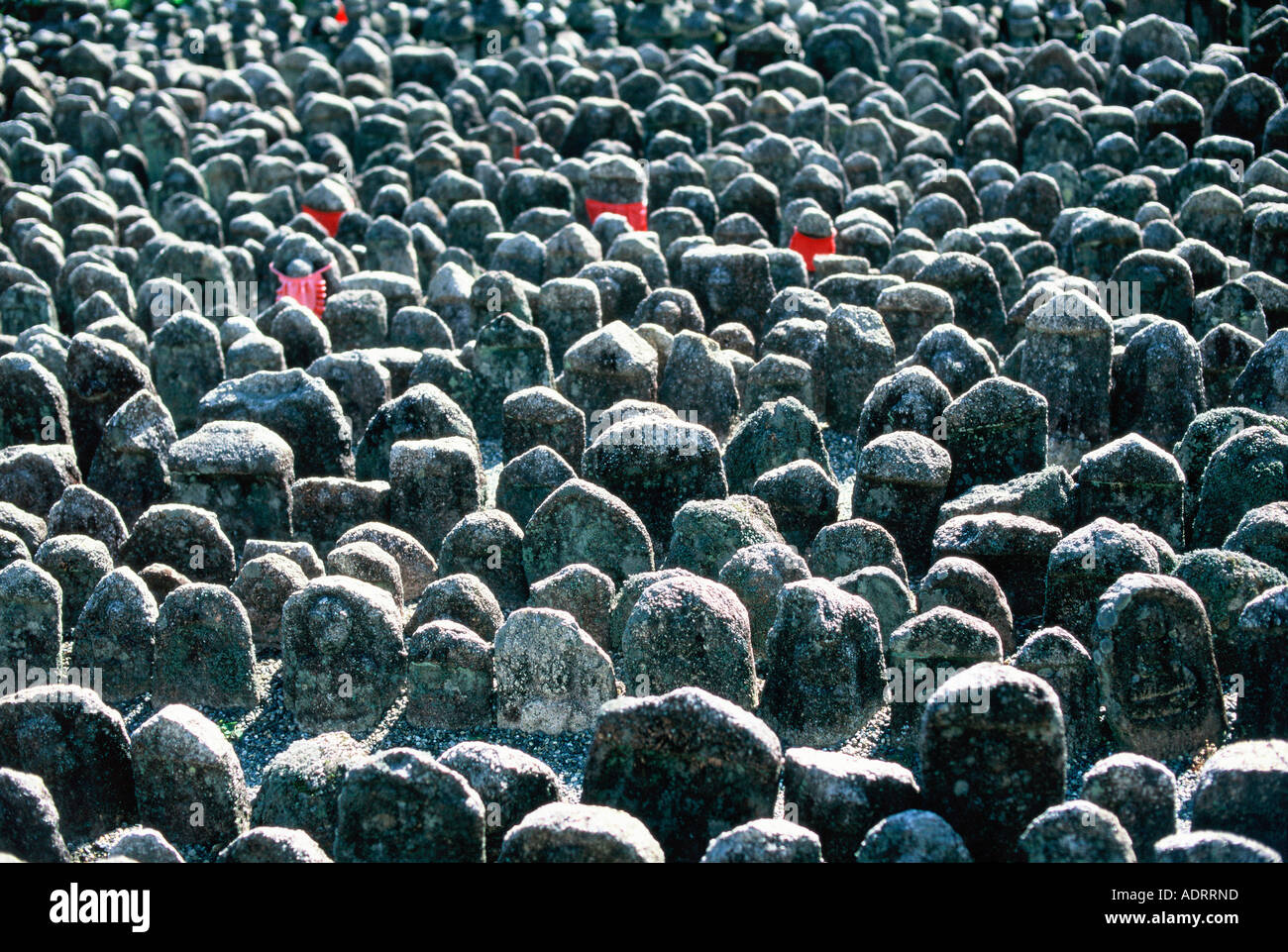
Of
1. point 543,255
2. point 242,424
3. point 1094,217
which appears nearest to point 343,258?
point 543,255

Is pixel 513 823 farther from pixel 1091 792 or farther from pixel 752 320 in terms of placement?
pixel 752 320

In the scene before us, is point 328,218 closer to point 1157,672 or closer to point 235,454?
point 235,454

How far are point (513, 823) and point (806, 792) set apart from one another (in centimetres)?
105

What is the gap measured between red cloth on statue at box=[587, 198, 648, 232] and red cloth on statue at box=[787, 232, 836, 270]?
1.32m

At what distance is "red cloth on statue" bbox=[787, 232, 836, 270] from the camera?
12.3 metres

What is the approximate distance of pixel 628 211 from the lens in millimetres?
13125

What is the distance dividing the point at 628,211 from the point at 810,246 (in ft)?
5.40

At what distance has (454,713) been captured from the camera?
22.4 ft

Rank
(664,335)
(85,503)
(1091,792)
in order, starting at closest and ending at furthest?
(1091,792) < (85,503) < (664,335)

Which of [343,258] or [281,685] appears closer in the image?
[281,685]
